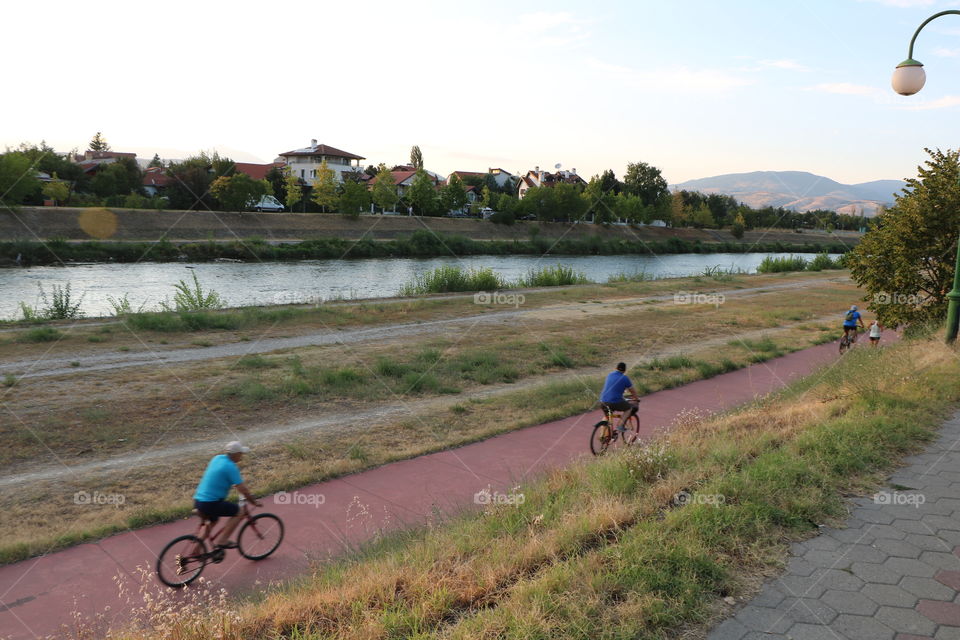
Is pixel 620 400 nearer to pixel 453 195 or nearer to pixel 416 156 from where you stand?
pixel 453 195

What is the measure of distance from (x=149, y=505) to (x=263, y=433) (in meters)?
2.69

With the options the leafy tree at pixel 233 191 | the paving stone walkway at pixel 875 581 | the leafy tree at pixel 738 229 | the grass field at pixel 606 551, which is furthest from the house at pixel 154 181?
the paving stone walkway at pixel 875 581

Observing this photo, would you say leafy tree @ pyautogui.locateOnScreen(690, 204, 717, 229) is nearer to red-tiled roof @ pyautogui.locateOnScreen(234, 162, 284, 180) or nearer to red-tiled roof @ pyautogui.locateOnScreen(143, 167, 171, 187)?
red-tiled roof @ pyautogui.locateOnScreen(234, 162, 284, 180)

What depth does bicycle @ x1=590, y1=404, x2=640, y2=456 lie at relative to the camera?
8500 millimetres

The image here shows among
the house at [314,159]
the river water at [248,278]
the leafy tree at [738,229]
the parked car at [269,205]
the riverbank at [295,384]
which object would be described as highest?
the house at [314,159]

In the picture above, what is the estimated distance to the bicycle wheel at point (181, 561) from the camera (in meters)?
5.42

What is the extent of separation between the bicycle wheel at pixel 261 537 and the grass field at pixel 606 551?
64cm

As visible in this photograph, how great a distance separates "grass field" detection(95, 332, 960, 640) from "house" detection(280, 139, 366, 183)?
335 ft

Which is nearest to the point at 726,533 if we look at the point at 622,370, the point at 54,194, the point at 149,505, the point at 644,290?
the point at 622,370

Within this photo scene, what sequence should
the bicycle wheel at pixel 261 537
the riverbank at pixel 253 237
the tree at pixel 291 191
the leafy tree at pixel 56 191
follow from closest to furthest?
1. the bicycle wheel at pixel 261 537
2. the riverbank at pixel 253 237
3. the leafy tree at pixel 56 191
4. the tree at pixel 291 191

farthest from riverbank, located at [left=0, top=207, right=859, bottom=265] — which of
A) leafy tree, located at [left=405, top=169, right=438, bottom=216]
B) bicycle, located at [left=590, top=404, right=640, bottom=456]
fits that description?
bicycle, located at [left=590, top=404, right=640, bottom=456]

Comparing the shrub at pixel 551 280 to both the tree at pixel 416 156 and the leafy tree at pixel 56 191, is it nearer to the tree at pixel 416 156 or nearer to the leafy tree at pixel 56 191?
the leafy tree at pixel 56 191

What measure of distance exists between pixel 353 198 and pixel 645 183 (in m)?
68.8

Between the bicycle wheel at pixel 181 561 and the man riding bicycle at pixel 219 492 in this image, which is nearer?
the bicycle wheel at pixel 181 561
